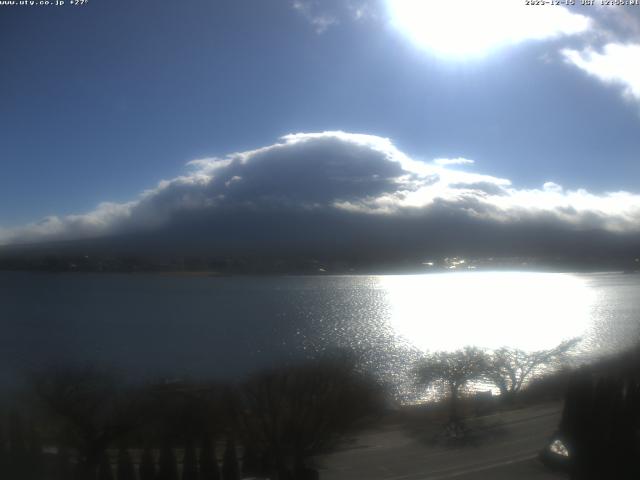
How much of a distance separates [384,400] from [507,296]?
1323 centimetres

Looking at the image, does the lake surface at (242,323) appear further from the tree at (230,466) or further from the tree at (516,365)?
the tree at (230,466)

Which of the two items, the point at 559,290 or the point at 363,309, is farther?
the point at 559,290

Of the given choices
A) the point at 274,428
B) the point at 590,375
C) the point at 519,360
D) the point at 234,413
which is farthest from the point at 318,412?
the point at 519,360

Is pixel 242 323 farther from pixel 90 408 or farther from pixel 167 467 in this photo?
pixel 167 467

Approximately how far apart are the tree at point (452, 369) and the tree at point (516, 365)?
0.20 meters

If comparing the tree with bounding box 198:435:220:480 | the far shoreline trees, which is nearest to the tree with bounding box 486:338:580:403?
the far shoreline trees

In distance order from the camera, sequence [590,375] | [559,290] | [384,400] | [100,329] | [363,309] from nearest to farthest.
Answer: [590,375], [384,400], [100,329], [363,309], [559,290]

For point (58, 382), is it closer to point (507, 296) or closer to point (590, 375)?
point (590, 375)

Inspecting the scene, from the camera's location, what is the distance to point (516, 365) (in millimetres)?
8336

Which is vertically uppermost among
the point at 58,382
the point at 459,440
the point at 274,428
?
the point at 58,382

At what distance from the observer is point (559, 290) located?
1995cm

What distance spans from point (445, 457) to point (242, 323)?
6470 millimetres

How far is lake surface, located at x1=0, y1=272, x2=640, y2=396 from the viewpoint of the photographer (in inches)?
307

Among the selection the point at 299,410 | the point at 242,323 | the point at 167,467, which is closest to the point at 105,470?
the point at 167,467
